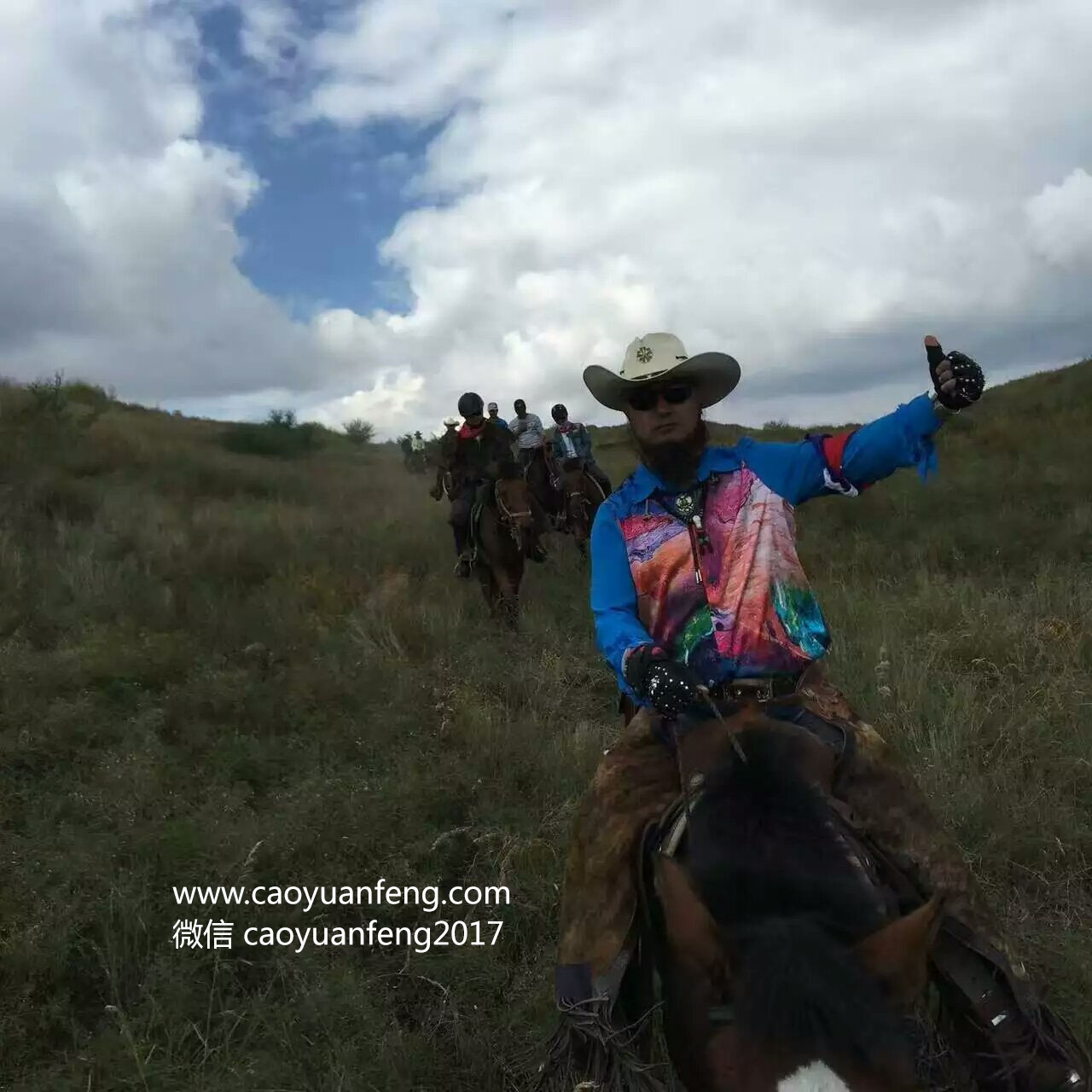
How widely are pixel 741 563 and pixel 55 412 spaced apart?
1640cm

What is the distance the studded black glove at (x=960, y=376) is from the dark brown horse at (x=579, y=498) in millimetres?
9365

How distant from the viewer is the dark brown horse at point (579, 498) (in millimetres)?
11875

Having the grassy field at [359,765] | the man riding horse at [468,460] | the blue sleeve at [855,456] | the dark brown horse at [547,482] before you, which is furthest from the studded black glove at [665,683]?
the dark brown horse at [547,482]

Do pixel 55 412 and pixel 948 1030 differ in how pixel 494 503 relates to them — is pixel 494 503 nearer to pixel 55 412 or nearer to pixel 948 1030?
pixel 948 1030

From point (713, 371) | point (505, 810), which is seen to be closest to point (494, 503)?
point (505, 810)

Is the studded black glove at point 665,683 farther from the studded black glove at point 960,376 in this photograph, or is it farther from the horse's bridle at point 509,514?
the horse's bridle at point 509,514

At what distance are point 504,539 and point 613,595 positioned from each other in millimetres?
6662

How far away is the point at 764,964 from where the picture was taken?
1411 mm

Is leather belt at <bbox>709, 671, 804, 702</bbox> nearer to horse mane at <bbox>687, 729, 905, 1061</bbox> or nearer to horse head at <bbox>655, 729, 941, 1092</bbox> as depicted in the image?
horse mane at <bbox>687, 729, 905, 1061</bbox>

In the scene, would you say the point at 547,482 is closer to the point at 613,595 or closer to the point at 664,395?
the point at 664,395

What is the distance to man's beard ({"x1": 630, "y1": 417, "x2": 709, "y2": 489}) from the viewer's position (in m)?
2.79

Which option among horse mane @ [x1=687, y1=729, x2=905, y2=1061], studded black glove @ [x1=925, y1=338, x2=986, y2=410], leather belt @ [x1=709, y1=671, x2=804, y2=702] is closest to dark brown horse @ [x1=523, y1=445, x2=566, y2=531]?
leather belt @ [x1=709, y1=671, x2=804, y2=702]

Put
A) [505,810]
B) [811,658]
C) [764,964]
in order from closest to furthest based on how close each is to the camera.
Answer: [764,964] → [811,658] → [505,810]

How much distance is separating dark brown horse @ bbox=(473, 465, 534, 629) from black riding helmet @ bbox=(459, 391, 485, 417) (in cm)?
112
